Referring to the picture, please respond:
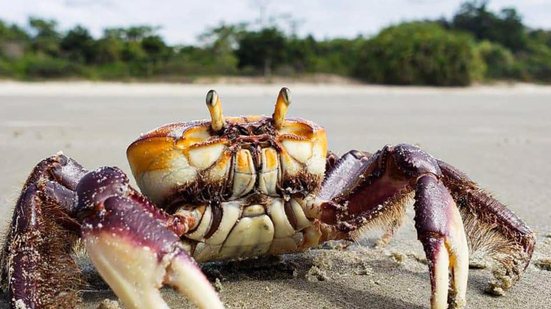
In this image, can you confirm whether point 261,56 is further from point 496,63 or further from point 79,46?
point 496,63

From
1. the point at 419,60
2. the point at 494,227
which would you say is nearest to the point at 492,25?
the point at 419,60

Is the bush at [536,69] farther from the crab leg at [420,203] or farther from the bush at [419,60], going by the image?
the crab leg at [420,203]

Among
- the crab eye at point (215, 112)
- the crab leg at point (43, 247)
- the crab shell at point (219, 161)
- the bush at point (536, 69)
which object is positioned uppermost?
the crab eye at point (215, 112)

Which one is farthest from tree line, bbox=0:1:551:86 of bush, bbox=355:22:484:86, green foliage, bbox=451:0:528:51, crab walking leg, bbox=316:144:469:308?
crab walking leg, bbox=316:144:469:308

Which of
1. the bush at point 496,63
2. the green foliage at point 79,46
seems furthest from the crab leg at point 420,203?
the green foliage at point 79,46

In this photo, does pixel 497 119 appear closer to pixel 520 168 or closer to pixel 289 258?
pixel 520 168

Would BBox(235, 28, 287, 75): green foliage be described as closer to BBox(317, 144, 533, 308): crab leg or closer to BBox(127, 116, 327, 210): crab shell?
BBox(317, 144, 533, 308): crab leg

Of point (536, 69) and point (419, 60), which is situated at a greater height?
point (419, 60)
